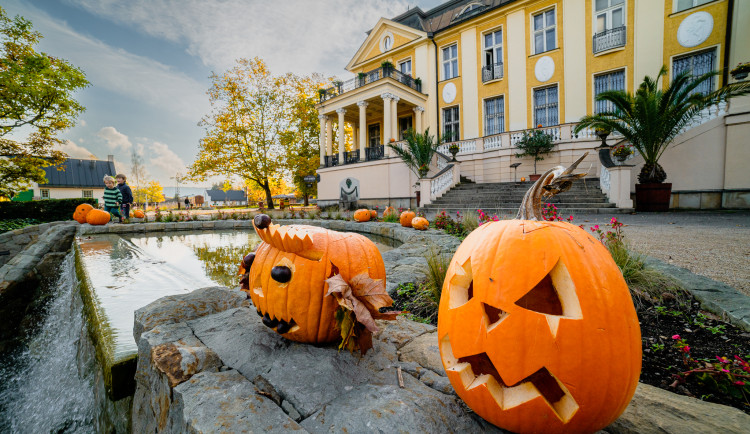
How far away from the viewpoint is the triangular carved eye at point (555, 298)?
842 mm

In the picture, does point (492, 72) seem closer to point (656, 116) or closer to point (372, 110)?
point (372, 110)

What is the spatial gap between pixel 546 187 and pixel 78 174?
190ft

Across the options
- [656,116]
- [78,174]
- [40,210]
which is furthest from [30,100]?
[78,174]

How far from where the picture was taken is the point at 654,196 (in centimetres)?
887

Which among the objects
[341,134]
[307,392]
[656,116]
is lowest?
[307,392]

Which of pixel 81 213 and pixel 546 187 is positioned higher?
pixel 546 187

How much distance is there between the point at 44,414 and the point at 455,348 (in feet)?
9.61

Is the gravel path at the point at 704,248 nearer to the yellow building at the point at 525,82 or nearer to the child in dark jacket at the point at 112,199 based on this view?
the yellow building at the point at 525,82

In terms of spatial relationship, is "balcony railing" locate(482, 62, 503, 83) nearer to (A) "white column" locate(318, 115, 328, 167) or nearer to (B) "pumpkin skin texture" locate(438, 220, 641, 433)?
(A) "white column" locate(318, 115, 328, 167)

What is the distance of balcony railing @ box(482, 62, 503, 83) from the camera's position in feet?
49.3

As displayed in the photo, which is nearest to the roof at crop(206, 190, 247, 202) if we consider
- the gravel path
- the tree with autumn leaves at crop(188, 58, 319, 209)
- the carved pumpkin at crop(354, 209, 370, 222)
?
the tree with autumn leaves at crop(188, 58, 319, 209)

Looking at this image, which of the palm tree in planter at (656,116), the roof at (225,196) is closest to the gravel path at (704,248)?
the palm tree in planter at (656,116)

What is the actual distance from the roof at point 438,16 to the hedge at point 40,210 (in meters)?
20.9

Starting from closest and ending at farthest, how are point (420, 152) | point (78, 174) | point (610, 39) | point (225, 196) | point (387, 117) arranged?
point (610, 39) → point (420, 152) → point (387, 117) → point (78, 174) → point (225, 196)
